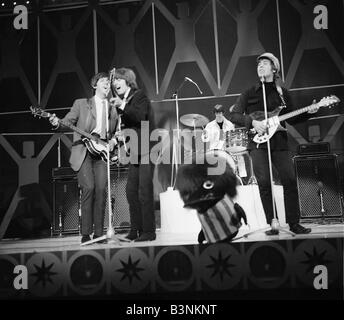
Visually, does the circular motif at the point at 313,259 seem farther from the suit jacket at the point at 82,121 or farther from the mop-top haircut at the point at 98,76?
the mop-top haircut at the point at 98,76

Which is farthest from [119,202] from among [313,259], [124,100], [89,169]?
[313,259]

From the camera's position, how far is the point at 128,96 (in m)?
3.29

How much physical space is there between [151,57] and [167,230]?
158 cm

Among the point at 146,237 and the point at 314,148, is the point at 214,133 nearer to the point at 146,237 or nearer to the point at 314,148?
the point at 314,148

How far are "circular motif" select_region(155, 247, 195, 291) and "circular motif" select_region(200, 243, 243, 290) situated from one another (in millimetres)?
98

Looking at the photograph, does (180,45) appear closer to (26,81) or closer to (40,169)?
(26,81)

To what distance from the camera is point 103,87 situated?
3.51 meters

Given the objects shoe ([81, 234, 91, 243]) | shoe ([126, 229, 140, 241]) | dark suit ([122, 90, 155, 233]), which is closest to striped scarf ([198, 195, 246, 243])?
dark suit ([122, 90, 155, 233])

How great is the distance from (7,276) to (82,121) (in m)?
1.32
